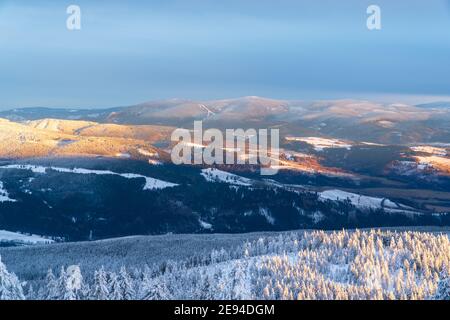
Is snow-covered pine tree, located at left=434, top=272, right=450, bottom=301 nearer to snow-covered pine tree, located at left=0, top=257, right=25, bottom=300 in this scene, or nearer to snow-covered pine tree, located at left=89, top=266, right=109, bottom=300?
snow-covered pine tree, located at left=89, top=266, right=109, bottom=300

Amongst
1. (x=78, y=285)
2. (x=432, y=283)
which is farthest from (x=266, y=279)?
(x=78, y=285)

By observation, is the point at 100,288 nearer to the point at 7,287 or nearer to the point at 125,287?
the point at 125,287

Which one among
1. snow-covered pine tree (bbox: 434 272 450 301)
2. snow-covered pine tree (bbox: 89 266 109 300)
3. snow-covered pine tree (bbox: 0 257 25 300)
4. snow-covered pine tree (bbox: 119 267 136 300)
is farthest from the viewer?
snow-covered pine tree (bbox: 119 267 136 300)

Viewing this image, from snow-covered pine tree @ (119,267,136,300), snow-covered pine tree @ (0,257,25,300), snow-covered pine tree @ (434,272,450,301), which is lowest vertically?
snow-covered pine tree @ (119,267,136,300)

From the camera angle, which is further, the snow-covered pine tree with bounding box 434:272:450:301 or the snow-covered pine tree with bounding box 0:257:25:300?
the snow-covered pine tree with bounding box 434:272:450:301

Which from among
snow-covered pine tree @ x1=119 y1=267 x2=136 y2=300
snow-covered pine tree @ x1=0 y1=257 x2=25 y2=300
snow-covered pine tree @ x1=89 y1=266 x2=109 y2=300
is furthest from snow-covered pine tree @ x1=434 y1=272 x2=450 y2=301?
snow-covered pine tree @ x1=0 y1=257 x2=25 y2=300

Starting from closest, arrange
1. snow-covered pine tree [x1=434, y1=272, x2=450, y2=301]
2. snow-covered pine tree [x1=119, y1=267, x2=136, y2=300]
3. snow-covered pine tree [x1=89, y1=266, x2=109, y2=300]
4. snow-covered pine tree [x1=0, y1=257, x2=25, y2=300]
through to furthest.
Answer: snow-covered pine tree [x1=0, y1=257, x2=25, y2=300] → snow-covered pine tree [x1=434, y1=272, x2=450, y2=301] → snow-covered pine tree [x1=89, y1=266, x2=109, y2=300] → snow-covered pine tree [x1=119, y1=267, x2=136, y2=300]

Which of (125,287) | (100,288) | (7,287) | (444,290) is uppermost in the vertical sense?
(7,287)

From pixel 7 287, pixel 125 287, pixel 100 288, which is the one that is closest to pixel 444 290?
pixel 125 287
